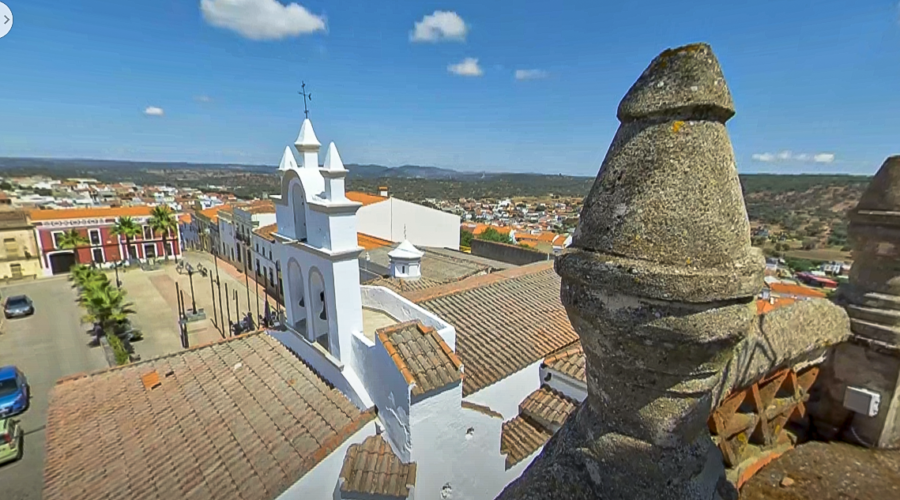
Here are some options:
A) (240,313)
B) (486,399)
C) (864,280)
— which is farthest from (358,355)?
(240,313)

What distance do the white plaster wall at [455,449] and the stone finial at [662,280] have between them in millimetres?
4564

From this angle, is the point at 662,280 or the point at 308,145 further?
the point at 308,145

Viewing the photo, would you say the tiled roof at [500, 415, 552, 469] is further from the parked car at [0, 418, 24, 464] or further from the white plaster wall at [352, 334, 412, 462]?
the parked car at [0, 418, 24, 464]

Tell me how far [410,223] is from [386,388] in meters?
27.0

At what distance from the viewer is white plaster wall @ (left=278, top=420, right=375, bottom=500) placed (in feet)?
18.0

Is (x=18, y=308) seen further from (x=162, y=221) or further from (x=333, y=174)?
(x=333, y=174)

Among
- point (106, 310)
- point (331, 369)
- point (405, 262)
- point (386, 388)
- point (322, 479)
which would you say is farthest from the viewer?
point (106, 310)

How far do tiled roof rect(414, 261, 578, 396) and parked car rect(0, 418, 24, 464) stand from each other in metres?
13.4

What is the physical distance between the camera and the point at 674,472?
1.56 meters

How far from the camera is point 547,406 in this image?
8.49 meters

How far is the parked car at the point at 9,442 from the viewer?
12.2 metres

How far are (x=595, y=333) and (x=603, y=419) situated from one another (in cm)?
39

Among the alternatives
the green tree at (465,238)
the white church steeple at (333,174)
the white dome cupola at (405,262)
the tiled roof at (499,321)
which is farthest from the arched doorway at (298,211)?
the green tree at (465,238)

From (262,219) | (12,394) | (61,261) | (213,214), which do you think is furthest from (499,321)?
(61,261)
